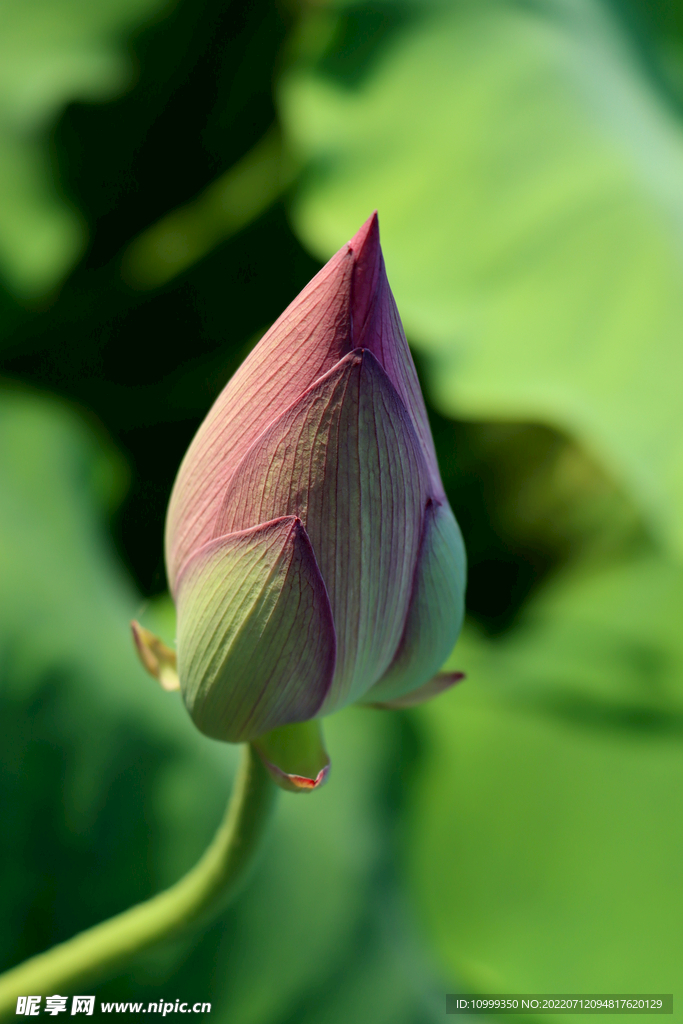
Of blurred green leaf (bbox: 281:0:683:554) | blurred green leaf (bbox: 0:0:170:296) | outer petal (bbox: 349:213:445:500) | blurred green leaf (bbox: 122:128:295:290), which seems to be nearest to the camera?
outer petal (bbox: 349:213:445:500)

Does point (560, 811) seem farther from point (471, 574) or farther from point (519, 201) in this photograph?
point (519, 201)

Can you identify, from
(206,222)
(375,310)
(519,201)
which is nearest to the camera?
(375,310)

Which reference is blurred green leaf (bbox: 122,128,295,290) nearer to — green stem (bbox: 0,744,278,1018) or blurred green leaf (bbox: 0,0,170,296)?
blurred green leaf (bbox: 0,0,170,296)

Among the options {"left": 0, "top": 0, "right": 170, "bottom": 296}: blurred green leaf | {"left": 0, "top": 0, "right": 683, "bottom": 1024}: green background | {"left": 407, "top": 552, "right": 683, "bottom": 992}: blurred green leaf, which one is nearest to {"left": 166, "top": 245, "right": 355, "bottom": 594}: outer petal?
{"left": 0, "top": 0, "right": 683, "bottom": 1024}: green background

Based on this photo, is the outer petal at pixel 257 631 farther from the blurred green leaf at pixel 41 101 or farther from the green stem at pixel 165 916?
the blurred green leaf at pixel 41 101

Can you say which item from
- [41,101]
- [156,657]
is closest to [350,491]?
[156,657]

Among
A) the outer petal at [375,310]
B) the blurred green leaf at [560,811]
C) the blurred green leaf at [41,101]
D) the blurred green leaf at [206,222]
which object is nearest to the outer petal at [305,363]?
the outer petal at [375,310]
